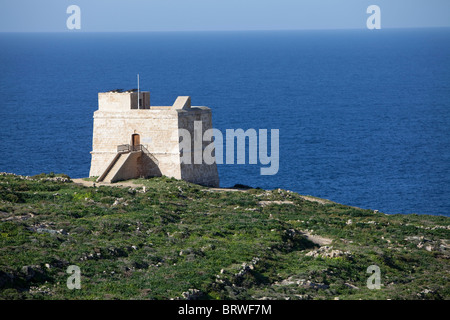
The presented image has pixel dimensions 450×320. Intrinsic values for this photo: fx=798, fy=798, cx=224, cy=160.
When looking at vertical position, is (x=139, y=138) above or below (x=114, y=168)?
above

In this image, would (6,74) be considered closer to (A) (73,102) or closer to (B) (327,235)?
(A) (73,102)

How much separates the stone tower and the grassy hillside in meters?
2.13

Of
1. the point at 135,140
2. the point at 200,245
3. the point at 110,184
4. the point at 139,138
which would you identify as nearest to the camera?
the point at 200,245

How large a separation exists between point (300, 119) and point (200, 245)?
72.6 meters

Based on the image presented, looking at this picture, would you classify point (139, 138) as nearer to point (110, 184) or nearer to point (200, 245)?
point (110, 184)

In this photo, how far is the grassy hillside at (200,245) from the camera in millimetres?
26141

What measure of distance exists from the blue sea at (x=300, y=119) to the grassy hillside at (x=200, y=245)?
18.8m

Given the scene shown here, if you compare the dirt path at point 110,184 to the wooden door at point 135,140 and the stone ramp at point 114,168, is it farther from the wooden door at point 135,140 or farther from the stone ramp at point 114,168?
the wooden door at point 135,140

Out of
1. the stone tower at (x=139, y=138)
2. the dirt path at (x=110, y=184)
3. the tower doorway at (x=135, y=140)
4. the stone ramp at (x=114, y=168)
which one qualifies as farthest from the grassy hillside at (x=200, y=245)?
the tower doorway at (x=135, y=140)

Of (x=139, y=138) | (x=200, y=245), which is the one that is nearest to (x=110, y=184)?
(x=139, y=138)

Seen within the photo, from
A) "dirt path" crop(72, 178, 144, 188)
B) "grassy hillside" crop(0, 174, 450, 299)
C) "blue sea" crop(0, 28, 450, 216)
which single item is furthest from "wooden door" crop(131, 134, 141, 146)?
"blue sea" crop(0, 28, 450, 216)

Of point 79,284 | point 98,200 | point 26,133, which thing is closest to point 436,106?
Answer: point 26,133

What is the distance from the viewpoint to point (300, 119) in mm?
102625

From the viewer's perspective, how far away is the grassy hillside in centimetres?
2614
